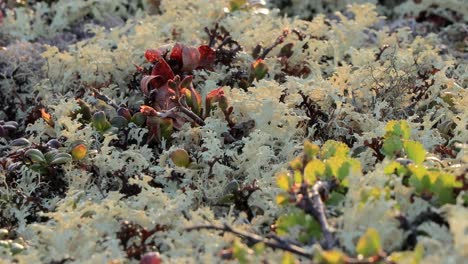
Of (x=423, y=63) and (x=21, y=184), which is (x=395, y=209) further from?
(x=423, y=63)

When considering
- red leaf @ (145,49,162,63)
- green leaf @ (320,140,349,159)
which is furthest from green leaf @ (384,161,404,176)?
red leaf @ (145,49,162,63)

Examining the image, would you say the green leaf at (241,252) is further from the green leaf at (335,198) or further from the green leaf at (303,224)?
the green leaf at (335,198)

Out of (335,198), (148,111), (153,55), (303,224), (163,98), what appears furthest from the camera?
(153,55)

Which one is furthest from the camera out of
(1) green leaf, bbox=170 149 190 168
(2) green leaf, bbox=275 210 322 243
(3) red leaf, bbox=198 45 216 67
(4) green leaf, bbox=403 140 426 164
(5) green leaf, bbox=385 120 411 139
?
(3) red leaf, bbox=198 45 216 67

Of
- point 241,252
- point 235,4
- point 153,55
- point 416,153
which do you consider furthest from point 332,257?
point 235,4

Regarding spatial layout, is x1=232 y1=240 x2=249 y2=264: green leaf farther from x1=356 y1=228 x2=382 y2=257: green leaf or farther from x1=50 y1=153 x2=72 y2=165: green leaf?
x1=50 y1=153 x2=72 y2=165: green leaf

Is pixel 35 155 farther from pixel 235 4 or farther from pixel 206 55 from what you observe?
pixel 235 4

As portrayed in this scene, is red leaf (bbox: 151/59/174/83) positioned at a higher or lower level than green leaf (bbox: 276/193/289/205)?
lower
